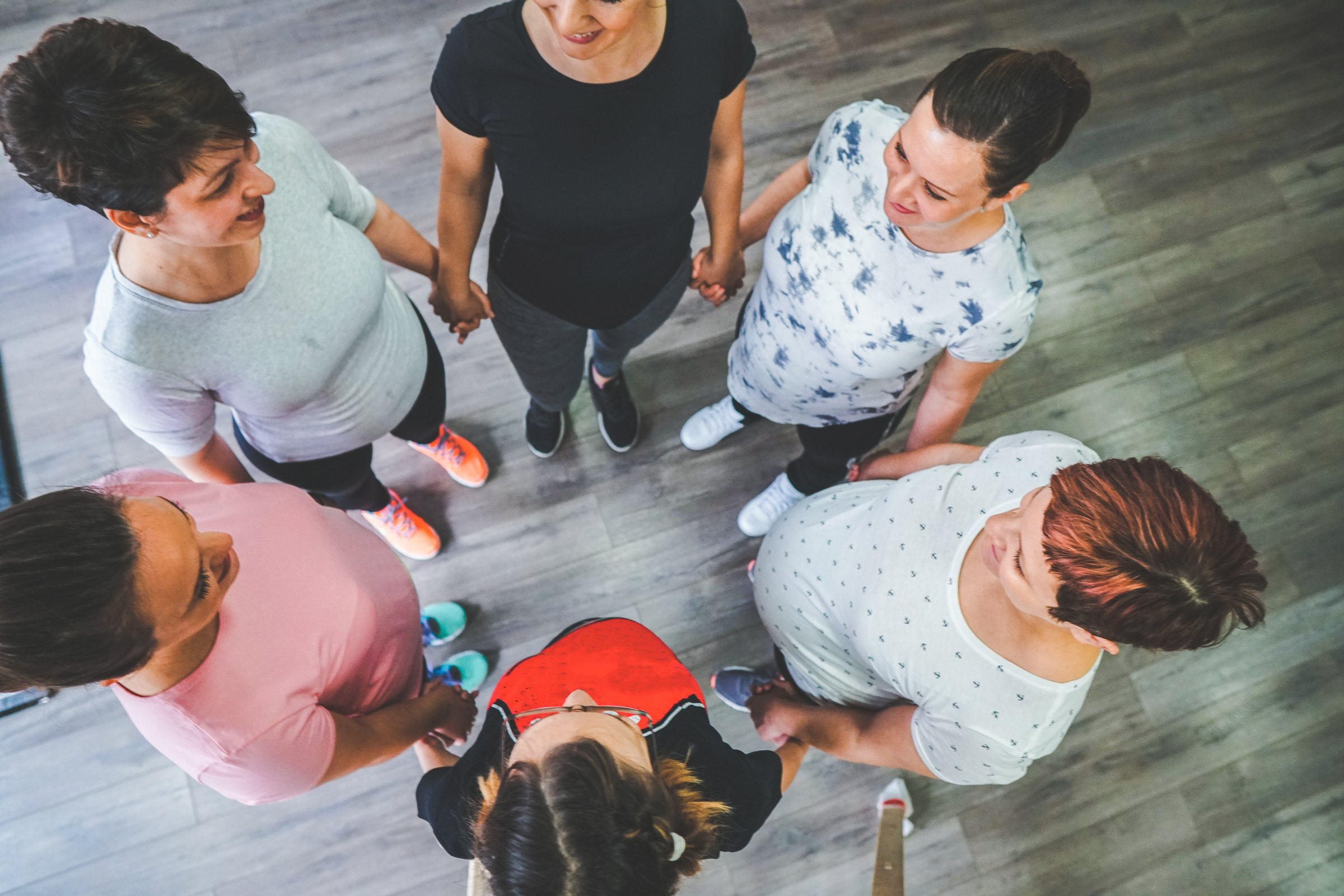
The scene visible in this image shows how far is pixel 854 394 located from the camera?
65.0 inches

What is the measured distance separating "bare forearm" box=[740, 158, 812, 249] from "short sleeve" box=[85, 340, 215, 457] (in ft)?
3.90

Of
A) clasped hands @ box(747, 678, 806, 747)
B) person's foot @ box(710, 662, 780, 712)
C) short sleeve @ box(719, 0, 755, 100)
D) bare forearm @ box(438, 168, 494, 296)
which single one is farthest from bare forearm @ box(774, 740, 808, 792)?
short sleeve @ box(719, 0, 755, 100)

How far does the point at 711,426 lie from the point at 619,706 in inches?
49.6

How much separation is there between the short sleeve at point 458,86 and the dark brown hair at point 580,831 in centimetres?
102

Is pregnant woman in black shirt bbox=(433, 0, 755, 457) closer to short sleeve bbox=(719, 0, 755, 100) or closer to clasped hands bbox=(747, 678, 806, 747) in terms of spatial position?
short sleeve bbox=(719, 0, 755, 100)

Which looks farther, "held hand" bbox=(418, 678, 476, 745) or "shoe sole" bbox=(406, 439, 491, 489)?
"shoe sole" bbox=(406, 439, 491, 489)

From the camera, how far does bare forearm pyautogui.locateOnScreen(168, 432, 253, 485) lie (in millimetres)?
1418

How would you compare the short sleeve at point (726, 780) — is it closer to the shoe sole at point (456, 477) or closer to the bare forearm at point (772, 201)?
the bare forearm at point (772, 201)

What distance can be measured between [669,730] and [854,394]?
0.81 meters

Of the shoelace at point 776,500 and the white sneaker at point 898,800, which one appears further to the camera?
the shoelace at point 776,500

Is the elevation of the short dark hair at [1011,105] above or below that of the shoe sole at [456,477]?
above

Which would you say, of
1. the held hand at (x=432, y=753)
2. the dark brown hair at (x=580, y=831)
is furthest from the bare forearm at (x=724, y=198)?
the held hand at (x=432, y=753)

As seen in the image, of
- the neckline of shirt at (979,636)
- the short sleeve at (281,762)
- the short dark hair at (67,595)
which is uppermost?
the short dark hair at (67,595)

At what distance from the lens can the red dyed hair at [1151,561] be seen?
3.17 ft
